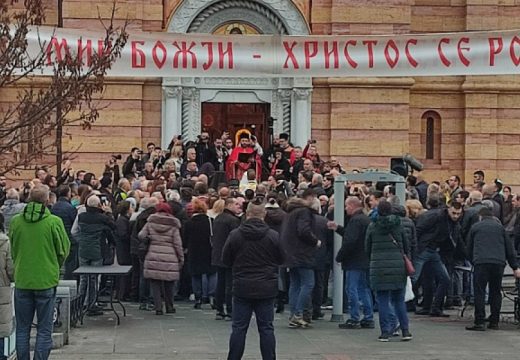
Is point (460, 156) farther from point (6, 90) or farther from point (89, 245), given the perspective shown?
point (89, 245)

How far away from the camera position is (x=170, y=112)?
1047 inches

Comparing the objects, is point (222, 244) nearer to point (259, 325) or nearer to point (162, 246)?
point (162, 246)

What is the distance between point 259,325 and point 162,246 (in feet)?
16.0

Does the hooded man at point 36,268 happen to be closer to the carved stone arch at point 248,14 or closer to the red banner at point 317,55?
the red banner at point 317,55

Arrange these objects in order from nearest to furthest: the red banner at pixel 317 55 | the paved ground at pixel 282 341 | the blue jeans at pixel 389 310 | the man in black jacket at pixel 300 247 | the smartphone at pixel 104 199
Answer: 1. the paved ground at pixel 282 341
2. the blue jeans at pixel 389 310
3. the man in black jacket at pixel 300 247
4. the smartphone at pixel 104 199
5. the red banner at pixel 317 55

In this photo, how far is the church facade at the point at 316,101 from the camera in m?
26.6

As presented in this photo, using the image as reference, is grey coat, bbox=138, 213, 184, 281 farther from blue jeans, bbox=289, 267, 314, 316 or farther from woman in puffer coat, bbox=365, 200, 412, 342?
woman in puffer coat, bbox=365, 200, 412, 342

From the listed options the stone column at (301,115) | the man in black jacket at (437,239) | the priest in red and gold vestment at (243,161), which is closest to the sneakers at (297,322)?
the man in black jacket at (437,239)

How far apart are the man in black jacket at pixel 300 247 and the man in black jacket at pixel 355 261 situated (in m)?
0.41

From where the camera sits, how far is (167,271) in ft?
56.3

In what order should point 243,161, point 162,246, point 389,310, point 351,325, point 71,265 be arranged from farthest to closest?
point 243,161 → point 71,265 → point 162,246 → point 351,325 → point 389,310

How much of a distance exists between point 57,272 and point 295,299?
4.72 metres

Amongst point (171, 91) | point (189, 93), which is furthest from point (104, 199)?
point (189, 93)

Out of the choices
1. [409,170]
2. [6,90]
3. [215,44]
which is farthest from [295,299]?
[6,90]
